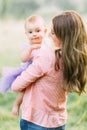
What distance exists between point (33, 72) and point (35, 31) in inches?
10.8

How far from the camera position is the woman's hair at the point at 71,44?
271 centimetres

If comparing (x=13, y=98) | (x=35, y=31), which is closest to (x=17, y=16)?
(x=13, y=98)

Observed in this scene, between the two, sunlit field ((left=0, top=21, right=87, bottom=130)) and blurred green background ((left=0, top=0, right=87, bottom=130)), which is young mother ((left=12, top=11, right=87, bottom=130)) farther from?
blurred green background ((left=0, top=0, right=87, bottom=130))

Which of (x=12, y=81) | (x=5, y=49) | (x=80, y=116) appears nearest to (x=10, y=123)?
(x=80, y=116)

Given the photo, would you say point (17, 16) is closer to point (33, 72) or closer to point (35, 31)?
point (35, 31)

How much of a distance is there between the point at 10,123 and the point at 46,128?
177 centimetres

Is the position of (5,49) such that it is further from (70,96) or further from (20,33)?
(70,96)

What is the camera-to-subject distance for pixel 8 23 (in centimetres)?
577

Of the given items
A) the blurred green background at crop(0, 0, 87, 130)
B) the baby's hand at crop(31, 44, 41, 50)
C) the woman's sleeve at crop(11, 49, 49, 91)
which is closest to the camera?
the woman's sleeve at crop(11, 49, 49, 91)

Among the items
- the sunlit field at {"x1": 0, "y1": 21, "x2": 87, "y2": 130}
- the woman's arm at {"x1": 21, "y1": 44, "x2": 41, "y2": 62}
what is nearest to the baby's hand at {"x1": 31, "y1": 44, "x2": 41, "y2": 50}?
the woman's arm at {"x1": 21, "y1": 44, "x2": 41, "y2": 62}

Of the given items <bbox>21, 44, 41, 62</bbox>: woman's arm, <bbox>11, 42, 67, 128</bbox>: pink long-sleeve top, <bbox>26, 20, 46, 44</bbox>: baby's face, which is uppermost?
<bbox>26, 20, 46, 44</bbox>: baby's face

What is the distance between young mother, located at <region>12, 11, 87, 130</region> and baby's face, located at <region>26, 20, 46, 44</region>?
0.32ft

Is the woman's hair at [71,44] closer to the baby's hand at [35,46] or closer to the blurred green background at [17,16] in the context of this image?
the baby's hand at [35,46]

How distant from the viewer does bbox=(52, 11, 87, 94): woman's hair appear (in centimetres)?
271
